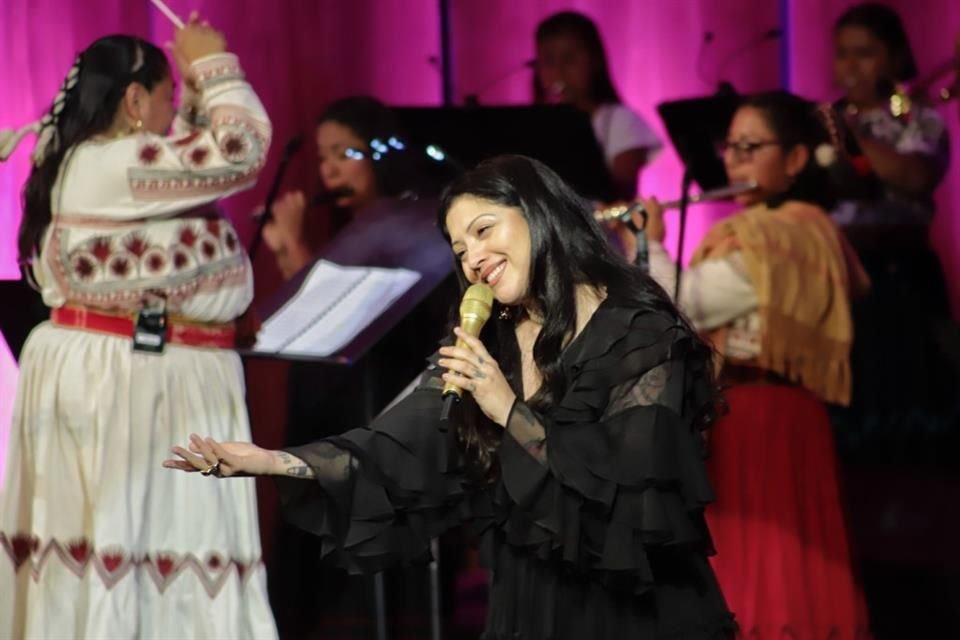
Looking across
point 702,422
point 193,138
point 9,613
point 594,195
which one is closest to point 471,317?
point 702,422

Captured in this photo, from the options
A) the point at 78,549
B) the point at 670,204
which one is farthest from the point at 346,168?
the point at 78,549

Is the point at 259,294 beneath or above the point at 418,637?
above

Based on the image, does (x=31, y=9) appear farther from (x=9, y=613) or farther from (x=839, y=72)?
(x=839, y=72)

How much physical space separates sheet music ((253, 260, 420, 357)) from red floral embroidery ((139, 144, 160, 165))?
58cm

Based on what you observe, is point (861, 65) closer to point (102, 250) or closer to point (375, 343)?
point (375, 343)

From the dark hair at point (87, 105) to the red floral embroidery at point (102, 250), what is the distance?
0.48 ft

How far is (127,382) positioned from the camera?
146 inches

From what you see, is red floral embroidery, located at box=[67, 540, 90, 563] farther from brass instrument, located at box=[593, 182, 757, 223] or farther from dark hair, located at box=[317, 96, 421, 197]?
dark hair, located at box=[317, 96, 421, 197]

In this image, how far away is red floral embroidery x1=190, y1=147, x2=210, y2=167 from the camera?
371cm

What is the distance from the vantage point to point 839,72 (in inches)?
221

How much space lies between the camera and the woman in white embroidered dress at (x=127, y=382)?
366 centimetres

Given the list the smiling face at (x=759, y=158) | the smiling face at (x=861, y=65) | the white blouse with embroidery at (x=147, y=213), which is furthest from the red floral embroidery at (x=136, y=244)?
the smiling face at (x=861, y=65)

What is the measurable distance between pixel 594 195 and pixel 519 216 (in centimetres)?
224

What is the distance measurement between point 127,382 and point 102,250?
0.99 feet
